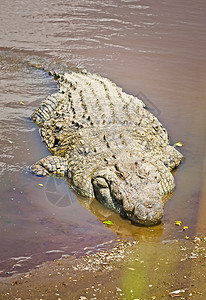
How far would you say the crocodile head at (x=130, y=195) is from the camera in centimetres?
563

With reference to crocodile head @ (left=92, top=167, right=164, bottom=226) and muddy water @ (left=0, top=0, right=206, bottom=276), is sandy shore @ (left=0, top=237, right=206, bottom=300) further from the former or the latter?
crocodile head @ (left=92, top=167, right=164, bottom=226)

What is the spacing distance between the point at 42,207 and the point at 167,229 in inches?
73.6

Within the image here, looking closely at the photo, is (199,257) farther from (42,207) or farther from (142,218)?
(42,207)

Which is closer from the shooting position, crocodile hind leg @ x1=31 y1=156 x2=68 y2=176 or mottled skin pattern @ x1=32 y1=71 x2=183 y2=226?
mottled skin pattern @ x1=32 y1=71 x2=183 y2=226

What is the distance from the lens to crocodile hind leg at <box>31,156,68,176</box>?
6944 mm

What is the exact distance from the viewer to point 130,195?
5.88m

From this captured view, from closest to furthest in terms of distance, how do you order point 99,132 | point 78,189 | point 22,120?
1. point 78,189
2. point 99,132
3. point 22,120

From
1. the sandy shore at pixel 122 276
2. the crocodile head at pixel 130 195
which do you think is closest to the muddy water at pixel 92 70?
the crocodile head at pixel 130 195

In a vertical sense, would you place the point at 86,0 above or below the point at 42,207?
above

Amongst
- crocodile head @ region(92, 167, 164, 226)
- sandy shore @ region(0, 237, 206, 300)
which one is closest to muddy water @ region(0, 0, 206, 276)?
crocodile head @ region(92, 167, 164, 226)

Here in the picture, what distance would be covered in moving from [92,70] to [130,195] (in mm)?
6546

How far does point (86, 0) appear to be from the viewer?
58.9 feet

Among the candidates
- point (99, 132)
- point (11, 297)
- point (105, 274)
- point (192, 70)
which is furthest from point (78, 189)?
point (192, 70)

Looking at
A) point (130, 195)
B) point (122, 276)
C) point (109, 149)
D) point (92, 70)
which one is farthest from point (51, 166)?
point (92, 70)
